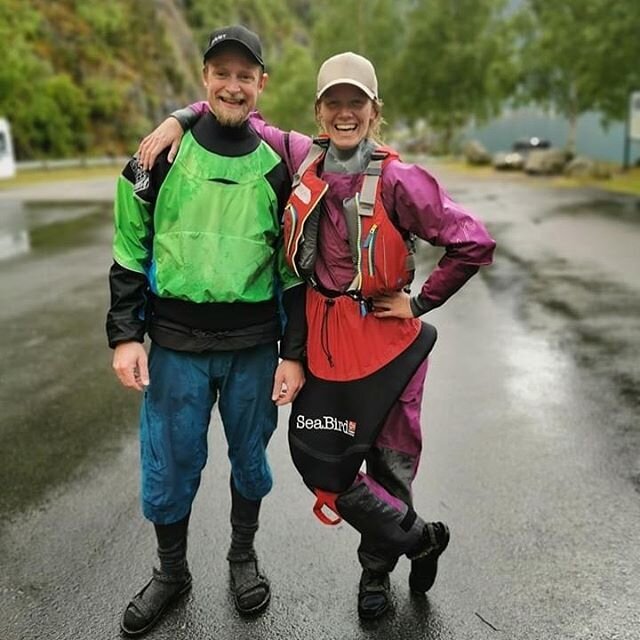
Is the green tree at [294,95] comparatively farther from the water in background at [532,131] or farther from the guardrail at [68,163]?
the water in background at [532,131]

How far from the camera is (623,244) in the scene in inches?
478

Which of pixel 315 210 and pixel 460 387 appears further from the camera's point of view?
pixel 460 387

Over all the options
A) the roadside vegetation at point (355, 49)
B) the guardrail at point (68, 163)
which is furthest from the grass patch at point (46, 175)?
the roadside vegetation at point (355, 49)

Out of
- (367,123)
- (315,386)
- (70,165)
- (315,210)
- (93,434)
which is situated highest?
(367,123)

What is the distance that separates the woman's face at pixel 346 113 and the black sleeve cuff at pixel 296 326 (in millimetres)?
558

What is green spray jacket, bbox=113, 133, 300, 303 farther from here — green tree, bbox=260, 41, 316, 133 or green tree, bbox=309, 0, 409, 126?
green tree, bbox=309, 0, 409, 126

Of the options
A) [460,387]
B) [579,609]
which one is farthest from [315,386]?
[460,387]

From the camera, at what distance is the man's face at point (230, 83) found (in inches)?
103

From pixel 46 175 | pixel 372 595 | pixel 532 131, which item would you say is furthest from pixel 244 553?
pixel 532 131

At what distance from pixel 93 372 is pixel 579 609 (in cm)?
426

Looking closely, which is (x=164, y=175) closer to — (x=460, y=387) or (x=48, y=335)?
(x=460, y=387)

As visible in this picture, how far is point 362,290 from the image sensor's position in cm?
261

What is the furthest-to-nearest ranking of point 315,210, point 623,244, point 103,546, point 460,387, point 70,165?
point 70,165 < point 623,244 < point 460,387 < point 103,546 < point 315,210

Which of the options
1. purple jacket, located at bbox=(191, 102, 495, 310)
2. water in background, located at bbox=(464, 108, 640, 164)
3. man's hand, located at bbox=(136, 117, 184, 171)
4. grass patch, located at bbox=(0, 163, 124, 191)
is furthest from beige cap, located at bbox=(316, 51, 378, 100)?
water in background, located at bbox=(464, 108, 640, 164)
